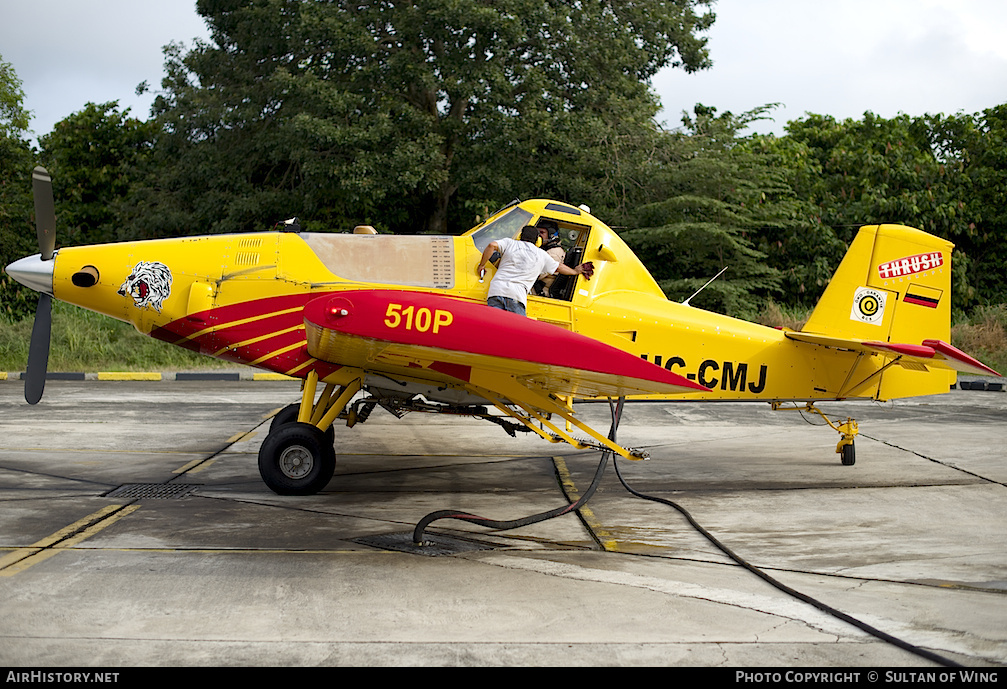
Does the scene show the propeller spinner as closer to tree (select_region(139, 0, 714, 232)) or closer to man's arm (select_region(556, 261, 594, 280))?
man's arm (select_region(556, 261, 594, 280))

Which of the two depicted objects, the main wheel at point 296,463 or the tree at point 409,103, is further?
the tree at point 409,103

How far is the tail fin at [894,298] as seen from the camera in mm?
8953

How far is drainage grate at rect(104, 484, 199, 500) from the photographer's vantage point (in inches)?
298

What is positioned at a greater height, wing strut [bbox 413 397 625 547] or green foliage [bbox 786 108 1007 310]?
green foliage [bbox 786 108 1007 310]

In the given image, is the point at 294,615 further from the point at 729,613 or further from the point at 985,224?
the point at 985,224

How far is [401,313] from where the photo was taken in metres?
6.21

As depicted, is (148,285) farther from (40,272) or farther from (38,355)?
(38,355)

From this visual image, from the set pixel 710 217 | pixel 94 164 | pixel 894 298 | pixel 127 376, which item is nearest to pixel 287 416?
pixel 894 298

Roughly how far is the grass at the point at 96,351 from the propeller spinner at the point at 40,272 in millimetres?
11500

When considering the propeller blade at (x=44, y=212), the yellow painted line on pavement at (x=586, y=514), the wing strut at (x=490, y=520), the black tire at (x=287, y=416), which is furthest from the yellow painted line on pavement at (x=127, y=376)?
the wing strut at (x=490, y=520)

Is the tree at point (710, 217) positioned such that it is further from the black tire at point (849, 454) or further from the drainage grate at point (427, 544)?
the drainage grate at point (427, 544)

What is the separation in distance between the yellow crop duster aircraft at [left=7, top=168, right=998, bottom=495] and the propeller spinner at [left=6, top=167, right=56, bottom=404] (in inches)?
0.6

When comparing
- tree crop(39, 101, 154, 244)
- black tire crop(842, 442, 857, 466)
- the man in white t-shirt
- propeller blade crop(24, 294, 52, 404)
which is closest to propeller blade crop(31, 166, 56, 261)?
propeller blade crop(24, 294, 52, 404)

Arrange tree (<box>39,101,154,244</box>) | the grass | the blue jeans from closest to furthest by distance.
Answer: the blue jeans, the grass, tree (<box>39,101,154,244</box>)
